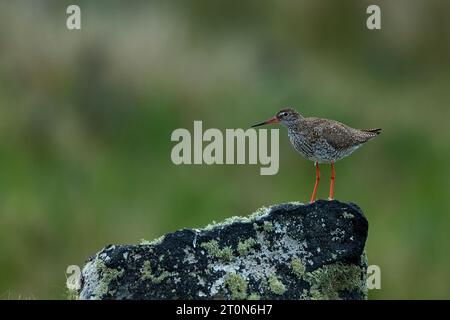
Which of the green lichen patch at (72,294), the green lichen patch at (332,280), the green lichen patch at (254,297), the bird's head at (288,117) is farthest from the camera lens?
the bird's head at (288,117)

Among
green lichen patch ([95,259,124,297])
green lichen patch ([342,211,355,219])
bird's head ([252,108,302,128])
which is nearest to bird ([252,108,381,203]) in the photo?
bird's head ([252,108,302,128])

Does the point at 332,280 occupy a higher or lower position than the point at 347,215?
lower

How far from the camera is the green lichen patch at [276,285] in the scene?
24.3ft

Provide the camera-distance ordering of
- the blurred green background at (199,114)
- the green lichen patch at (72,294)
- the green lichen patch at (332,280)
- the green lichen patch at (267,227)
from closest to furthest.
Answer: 1. the green lichen patch at (332,280)
2. the green lichen patch at (267,227)
3. the green lichen patch at (72,294)
4. the blurred green background at (199,114)

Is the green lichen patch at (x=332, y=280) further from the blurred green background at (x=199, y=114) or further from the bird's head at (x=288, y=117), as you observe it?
the blurred green background at (x=199, y=114)

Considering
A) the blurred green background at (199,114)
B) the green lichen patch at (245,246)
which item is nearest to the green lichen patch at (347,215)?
the green lichen patch at (245,246)

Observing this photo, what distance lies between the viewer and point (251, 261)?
7590 millimetres

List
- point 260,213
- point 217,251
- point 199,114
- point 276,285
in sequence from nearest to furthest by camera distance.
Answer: point 276,285 < point 217,251 < point 260,213 < point 199,114

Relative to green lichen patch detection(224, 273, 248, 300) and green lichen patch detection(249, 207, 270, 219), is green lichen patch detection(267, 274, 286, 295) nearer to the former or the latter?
green lichen patch detection(224, 273, 248, 300)

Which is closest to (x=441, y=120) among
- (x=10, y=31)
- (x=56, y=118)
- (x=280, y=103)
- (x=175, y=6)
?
(x=280, y=103)

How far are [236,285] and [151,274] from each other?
65cm

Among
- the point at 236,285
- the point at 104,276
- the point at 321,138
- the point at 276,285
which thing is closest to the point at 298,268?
the point at 276,285

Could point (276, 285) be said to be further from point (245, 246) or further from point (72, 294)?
point (72, 294)

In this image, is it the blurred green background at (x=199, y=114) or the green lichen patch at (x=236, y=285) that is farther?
the blurred green background at (x=199, y=114)
